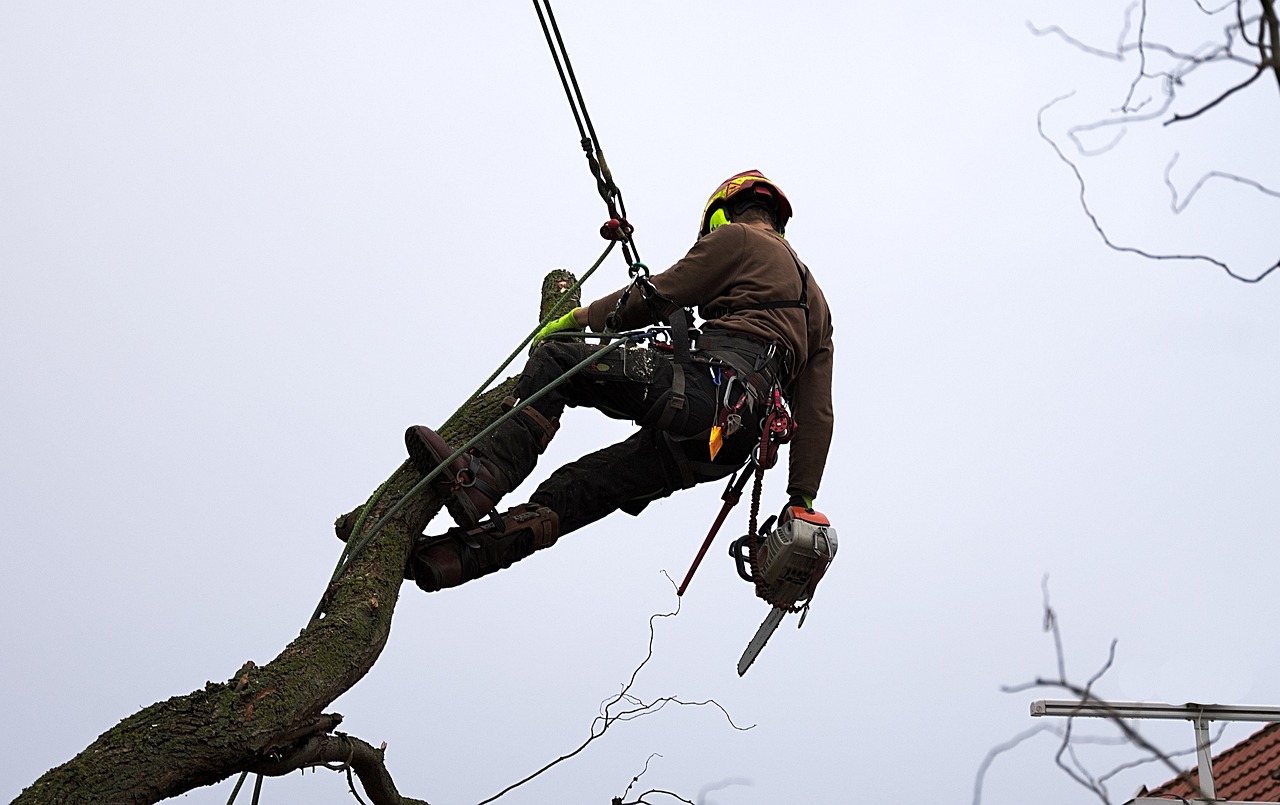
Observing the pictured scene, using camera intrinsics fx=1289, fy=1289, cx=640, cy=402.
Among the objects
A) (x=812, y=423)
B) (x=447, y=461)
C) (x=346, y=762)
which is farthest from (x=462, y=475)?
(x=812, y=423)

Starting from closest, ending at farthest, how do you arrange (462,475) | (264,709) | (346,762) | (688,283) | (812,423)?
(264,709), (346,762), (462,475), (688,283), (812,423)

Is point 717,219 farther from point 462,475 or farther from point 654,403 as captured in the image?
point 462,475

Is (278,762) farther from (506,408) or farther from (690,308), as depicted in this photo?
(690,308)

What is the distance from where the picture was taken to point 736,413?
154 inches

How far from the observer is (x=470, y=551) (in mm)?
3693

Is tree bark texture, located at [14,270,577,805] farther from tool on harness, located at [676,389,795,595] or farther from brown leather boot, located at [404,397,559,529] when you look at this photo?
tool on harness, located at [676,389,795,595]

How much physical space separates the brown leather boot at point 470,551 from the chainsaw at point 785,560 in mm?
743

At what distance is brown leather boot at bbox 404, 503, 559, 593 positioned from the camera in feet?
12.0

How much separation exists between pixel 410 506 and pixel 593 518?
64cm

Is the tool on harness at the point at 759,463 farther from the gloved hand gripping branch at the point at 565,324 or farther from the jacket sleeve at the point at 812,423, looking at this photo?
the gloved hand gripping branch at the point at 565,324

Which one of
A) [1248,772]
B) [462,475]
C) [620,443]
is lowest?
[462,475]

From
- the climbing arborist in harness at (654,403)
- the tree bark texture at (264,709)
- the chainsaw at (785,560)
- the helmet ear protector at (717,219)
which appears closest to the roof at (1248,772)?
the chainsaw at (785,560)

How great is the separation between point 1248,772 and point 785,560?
460 cm

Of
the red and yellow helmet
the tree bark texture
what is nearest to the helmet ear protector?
the red and yellow helmet
